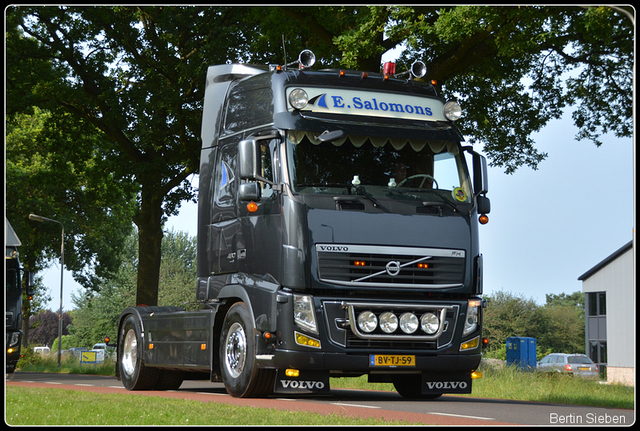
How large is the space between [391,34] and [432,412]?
37.2 feet

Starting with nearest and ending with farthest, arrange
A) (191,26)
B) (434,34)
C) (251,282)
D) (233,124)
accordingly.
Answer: (251,282) < (233,124) < (434,34) < (191,26)

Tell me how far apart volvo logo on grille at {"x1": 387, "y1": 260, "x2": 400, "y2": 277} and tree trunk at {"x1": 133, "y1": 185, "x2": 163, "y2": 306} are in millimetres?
14905

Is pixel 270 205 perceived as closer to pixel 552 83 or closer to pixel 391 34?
pixel 391 34

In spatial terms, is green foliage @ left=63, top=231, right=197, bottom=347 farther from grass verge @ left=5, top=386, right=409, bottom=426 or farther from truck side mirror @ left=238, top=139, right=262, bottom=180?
truck side mirror @ left=238, top=139, right=262, bottom=180

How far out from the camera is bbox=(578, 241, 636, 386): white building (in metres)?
54.3

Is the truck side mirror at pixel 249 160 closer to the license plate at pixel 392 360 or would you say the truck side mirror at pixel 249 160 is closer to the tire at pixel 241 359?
the tire at pixel 241 359

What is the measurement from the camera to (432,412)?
10117 mm

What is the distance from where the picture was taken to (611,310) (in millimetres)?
56219

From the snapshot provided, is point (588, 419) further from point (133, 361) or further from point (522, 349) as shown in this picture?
point (522, 349)

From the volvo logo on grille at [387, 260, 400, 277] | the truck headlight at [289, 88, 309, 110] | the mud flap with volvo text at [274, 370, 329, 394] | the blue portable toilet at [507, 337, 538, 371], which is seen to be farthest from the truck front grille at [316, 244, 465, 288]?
the blue portable toilet at [507, 337, 538, 371]

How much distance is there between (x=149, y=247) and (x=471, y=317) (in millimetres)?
16528

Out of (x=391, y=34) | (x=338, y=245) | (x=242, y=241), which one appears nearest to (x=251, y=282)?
(x=242, y=241)

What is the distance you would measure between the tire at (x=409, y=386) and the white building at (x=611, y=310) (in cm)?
4311

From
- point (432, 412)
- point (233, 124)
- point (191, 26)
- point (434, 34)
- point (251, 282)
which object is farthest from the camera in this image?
point (191, 26)
